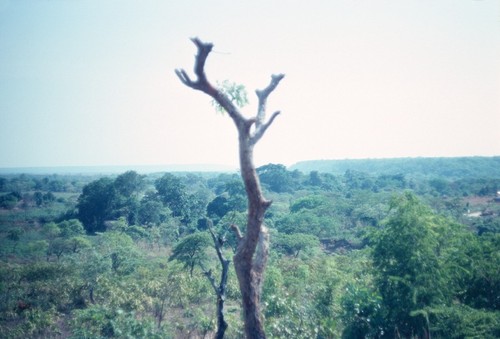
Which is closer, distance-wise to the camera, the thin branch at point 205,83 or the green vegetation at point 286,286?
the thin branch at point 205,83

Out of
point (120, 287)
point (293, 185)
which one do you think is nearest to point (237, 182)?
point (293, 185)

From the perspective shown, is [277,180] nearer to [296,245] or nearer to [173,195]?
[173,195]

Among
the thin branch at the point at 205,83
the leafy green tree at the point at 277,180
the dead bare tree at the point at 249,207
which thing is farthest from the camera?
the leafy green tree at the point at 277,180

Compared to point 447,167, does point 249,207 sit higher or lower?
higher

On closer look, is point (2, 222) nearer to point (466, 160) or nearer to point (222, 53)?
point (222, 53)

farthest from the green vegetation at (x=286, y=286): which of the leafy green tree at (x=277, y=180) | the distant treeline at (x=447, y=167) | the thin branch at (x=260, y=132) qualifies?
the distant treeline at (x=447, y=167)

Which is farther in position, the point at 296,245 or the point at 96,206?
the point at 96,206

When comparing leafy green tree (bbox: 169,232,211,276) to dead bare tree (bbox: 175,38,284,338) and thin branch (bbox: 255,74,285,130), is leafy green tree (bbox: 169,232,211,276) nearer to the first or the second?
dead bare tree (bbox: 175,38,284,338)

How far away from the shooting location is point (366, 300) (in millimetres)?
8484

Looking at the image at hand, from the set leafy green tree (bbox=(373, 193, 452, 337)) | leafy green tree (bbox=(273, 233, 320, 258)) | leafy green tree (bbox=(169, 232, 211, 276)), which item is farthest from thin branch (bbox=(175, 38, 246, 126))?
leafy green tree (bbox=(273, 233, 320, 258))

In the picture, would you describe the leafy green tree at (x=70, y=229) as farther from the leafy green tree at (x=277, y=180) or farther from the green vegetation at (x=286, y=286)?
the leafy green tree at (x=277, y=180)

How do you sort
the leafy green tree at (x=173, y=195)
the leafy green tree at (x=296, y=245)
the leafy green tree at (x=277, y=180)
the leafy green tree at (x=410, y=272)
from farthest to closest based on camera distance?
the leafy green tree at (x=277, y=180), the leafy green tree at (x=173, y=195), the leafy green tree at (x=296, y=245), the leafy green tree at (x=410, y=272)

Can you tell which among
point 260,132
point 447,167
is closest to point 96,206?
point 260,132

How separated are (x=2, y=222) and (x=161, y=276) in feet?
135
